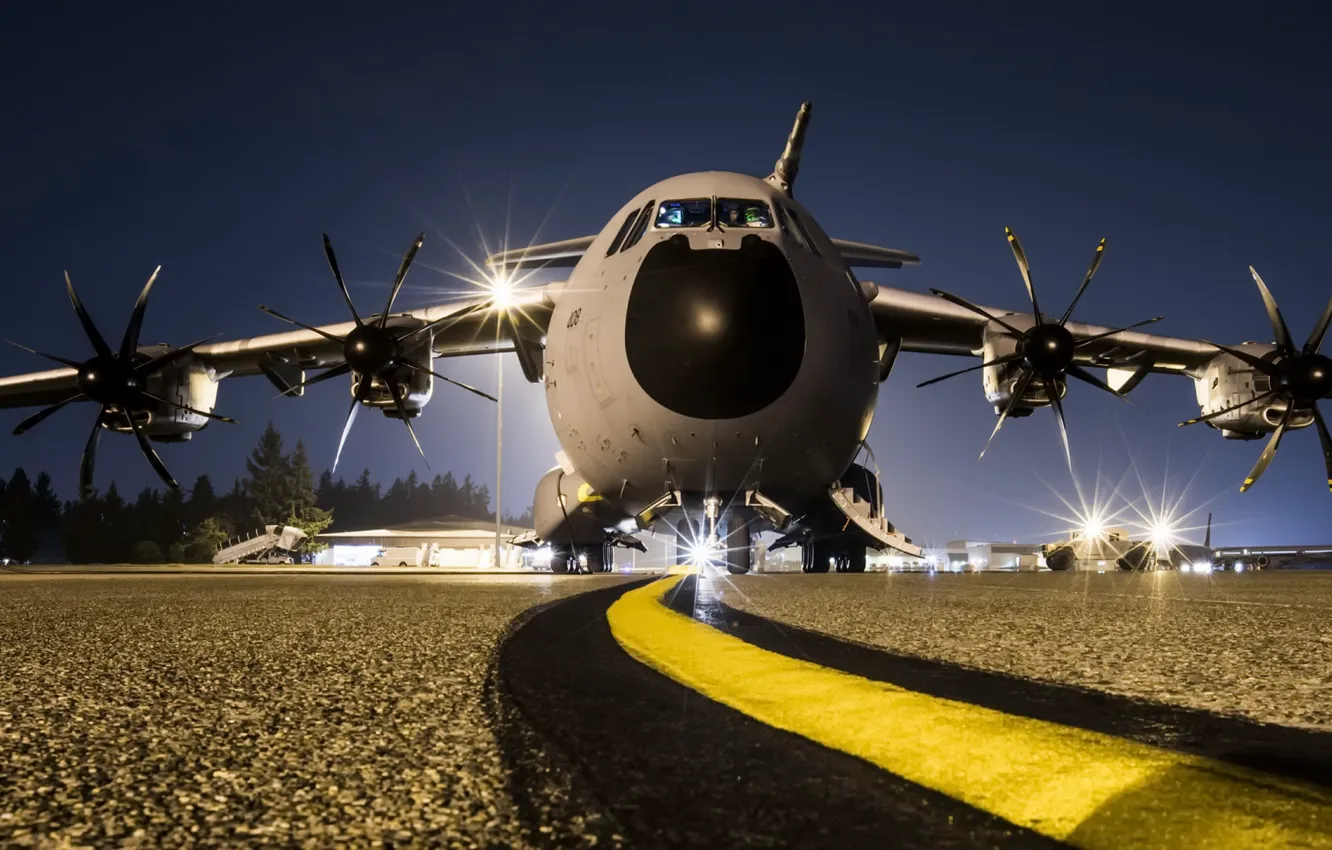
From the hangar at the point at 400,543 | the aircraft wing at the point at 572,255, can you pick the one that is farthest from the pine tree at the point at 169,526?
the aircraft wing at the point at 572,255

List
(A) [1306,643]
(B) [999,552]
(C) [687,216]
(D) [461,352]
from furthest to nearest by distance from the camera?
(B) [999,552], (D) [461,352], (C) [687,216], (A) [1306,643]

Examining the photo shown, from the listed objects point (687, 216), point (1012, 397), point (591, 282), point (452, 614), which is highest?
point (687, 216)

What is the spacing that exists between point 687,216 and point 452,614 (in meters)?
6.49

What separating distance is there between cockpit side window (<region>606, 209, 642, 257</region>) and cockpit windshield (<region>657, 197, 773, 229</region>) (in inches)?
19.6

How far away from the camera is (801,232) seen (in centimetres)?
1040

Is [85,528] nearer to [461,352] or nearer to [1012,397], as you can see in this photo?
[461,352]

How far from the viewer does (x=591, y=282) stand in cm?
1027

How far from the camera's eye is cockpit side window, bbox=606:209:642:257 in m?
10.6

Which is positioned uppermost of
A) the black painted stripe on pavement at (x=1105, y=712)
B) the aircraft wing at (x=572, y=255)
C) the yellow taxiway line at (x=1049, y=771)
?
the aircraft wing at (x=572, y=255)

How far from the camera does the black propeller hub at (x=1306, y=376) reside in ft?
43.3

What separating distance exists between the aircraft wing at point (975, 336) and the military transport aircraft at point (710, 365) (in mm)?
43

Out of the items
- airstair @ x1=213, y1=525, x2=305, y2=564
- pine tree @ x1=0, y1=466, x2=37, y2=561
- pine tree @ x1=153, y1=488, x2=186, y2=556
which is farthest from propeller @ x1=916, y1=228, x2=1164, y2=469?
pine tree @ x1=0, y1=466, x2=37, y2=561

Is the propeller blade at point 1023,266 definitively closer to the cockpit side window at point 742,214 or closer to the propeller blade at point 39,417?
the cockpit side window at point 742,214

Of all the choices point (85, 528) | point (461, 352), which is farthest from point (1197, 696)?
point (85, 528)
